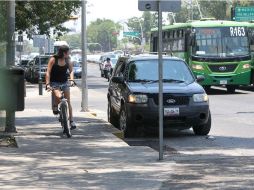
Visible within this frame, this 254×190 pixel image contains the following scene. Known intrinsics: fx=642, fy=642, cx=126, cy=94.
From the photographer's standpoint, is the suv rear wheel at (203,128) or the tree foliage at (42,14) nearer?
the suv rear wheel at (203,128)

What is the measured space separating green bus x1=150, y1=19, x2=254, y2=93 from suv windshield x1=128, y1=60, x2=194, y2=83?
534 inches

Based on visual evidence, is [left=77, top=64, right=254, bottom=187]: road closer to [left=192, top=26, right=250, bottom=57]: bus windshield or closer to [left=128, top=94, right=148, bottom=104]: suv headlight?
[left=128, top=94, right=148, bottom=104]: suv headlight

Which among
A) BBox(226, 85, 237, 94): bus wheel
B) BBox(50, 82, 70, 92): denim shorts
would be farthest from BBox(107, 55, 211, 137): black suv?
BBox(226, 85, 237, 94): bus wheel

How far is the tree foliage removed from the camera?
1427 inches

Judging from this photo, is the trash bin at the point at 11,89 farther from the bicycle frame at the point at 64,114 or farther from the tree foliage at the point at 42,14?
the tree foliage at the point at 42,14

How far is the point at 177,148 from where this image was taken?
11.5m

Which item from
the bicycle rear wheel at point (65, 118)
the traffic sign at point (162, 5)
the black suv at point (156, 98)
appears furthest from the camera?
the black suv at point (156, 98)

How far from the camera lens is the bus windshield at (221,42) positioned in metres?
27.7

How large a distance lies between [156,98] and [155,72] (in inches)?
53.8

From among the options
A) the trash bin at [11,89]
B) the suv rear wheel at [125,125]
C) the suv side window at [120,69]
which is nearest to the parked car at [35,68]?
the suv side window at [120,69]

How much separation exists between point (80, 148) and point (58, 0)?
88.1ft

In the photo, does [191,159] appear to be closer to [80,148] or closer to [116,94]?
[80,148]

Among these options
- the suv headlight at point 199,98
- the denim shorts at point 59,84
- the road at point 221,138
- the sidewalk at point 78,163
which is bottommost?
the road at point 221,138

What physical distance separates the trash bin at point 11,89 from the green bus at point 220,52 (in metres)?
16.5
